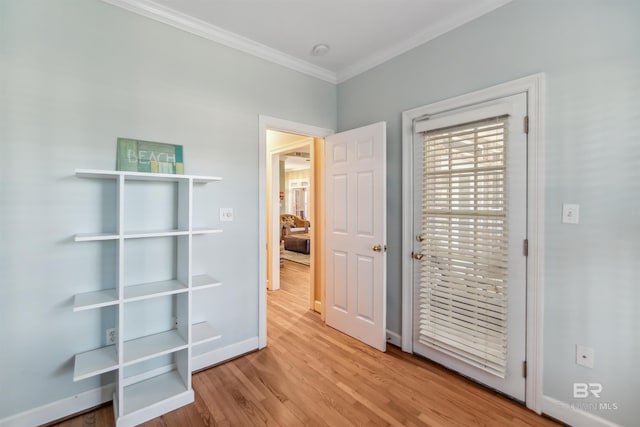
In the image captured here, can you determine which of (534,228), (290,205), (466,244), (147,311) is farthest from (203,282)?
(290,205)

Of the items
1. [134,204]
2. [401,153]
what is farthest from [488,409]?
[134,204]

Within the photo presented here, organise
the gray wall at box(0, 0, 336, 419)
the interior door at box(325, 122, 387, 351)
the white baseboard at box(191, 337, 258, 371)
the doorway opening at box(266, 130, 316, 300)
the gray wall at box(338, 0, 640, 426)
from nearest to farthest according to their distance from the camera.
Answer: the gray wall at box(338, 0, 640, 426) < the gray wall at box(0, 0, 336, 419) < the white baseboard at box(191, 337, 258, 371) < the interior door at box(325, 122, 387, 351) < the doorway opening at box(266, 130, 316, 300)

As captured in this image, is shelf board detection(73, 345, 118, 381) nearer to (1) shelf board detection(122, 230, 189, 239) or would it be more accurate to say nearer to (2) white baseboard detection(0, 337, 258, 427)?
(2) white baseboard detection(0, 337, 258, 427)

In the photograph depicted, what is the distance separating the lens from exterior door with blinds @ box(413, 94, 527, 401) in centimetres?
193

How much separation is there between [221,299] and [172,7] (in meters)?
2.30

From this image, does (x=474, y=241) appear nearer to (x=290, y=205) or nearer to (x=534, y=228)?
(x=534, y=228)

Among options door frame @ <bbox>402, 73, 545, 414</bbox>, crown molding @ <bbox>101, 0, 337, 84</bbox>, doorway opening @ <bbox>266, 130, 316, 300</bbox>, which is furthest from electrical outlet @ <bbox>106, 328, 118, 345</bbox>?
door frame @ <bbox>402, 73, 545, 414</bbox>

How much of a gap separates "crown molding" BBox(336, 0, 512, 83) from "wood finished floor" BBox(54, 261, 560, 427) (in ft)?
8.99

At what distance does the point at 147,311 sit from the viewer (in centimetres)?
209

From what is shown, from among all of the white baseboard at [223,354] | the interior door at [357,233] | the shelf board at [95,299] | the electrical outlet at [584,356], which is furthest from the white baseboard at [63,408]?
the electrical outlet at [584,356]

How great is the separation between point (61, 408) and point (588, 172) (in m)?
3.49

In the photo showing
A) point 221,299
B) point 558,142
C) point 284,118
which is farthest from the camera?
point 284,118

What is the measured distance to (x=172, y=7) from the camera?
2.10 m

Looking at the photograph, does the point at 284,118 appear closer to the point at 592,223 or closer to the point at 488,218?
the point at 488,218
